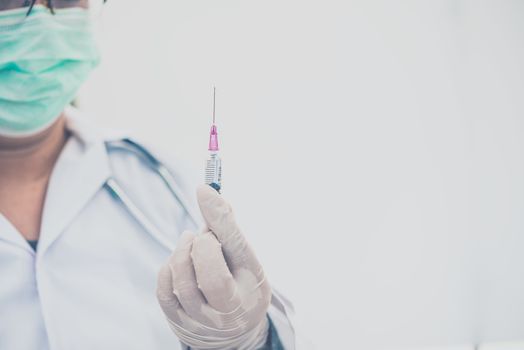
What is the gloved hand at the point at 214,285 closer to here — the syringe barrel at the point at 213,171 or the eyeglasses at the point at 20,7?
the syringe barrel at the point at 213,171

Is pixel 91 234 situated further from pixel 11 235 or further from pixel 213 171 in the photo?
pixel 213 171

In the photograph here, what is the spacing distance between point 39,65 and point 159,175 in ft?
0.79

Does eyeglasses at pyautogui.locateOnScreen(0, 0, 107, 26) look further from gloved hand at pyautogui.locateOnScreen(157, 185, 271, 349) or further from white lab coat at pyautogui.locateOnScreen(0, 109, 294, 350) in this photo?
gloved hand at pyautogui.locateOnScreen(157, 185, 271, 349)

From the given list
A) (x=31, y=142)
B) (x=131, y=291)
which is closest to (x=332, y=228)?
(x=131, y=291)

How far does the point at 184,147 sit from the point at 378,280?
1.55ft

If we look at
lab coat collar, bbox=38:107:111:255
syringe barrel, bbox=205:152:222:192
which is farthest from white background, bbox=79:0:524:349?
syringe barrel, bbox=205:152:222:192

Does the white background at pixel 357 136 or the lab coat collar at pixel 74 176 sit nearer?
the lab coat collar at pixel 74 176

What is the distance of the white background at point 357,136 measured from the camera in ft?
2.55

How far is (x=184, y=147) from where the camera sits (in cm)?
79

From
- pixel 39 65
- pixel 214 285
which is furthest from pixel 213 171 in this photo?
pixel 39 65

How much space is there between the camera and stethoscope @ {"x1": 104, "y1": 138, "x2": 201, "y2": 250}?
0.73 meters

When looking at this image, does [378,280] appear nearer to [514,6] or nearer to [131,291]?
[131,291]

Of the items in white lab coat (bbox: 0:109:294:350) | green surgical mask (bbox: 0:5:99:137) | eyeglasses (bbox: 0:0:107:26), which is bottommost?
white lab coat (bbox: 0:109:294:350)

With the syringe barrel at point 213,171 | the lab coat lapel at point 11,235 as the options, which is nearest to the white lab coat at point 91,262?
the lab coat lapel at point 11,235
